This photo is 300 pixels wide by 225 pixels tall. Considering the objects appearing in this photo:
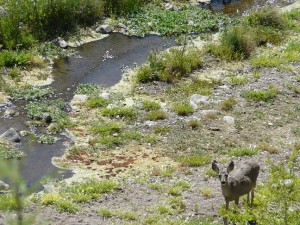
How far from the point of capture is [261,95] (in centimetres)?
1466

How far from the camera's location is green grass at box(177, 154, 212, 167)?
38.1ft

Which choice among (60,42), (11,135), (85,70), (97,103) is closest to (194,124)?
(97,103)

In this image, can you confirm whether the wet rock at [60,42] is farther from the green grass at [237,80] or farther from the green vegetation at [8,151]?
the green vegetation at [8,151]

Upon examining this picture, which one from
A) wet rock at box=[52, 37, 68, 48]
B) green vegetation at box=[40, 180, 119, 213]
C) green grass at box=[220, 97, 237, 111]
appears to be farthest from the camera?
wet rock at box=[52, 37, 68, 48]

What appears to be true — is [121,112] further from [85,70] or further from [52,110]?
[85,70]

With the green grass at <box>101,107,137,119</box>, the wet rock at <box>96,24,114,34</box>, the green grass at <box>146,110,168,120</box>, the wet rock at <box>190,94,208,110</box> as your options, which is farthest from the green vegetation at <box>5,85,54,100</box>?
the wet rock at <box>96,24,114,34</box>

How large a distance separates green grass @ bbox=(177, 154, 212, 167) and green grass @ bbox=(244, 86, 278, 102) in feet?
11.2

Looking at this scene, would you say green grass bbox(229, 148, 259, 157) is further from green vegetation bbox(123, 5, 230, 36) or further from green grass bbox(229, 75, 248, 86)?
green vegetation bbox(123, 5, 230, 36)

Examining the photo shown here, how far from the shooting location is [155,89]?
15.4 metres

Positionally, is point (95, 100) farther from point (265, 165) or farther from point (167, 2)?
point (167, 2)

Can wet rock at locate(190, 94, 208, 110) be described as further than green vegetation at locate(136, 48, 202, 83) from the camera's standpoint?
No

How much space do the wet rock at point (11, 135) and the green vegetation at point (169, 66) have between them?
440cm

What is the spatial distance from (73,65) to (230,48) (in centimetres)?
482

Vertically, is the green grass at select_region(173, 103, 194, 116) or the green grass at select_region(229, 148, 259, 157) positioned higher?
the green grass at select_region(173, 103, 194, 116)
